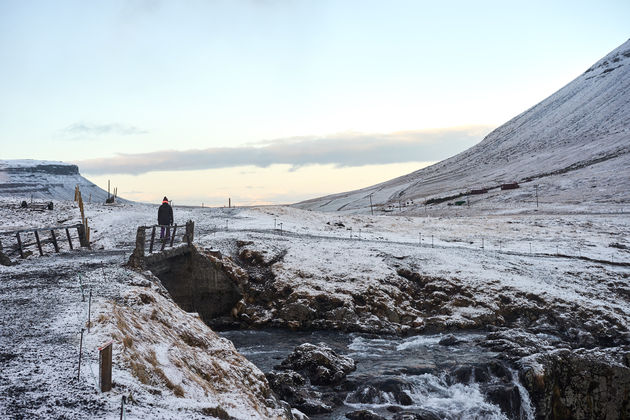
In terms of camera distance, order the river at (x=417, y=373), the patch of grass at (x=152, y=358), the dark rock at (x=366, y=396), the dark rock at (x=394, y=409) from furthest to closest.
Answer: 1. the dark rock at (x=366, y=396)
2. the river at (x=417, y=373)
3. the dark rock at (x=394, y=409)
4. the patch of grass at (x=152, y=358)

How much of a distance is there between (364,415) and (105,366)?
361 inches

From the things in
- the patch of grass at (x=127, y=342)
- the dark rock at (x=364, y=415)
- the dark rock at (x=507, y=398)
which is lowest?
the dark rock at (x=507, y=398)

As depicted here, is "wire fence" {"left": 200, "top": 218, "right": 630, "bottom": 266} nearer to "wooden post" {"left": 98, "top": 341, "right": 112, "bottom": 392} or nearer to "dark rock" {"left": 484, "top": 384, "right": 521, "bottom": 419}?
"dark rock" {"left": 484, "top": 384, "right": 521, "bottom": 419}

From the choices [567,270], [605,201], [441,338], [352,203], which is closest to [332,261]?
[441,338]

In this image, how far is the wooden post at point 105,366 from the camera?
26.1 feet

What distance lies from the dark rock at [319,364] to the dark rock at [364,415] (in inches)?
99.5

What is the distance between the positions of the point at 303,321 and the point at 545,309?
12.1 metres

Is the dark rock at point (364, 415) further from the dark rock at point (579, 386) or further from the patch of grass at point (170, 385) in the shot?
the patch of grass at point (170, 385)

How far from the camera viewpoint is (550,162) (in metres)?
123

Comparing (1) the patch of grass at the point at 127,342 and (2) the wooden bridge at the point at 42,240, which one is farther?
(2) the wooden bridge at the point at 42,240

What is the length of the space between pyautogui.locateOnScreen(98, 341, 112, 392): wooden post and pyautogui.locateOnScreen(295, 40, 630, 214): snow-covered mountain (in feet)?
250

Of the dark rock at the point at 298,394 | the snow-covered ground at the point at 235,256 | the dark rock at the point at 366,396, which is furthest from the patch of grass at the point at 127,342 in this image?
the dark rock at the point at 366,396

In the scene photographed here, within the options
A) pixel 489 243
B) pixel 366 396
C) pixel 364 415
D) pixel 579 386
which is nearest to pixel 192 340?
pixel 364 415

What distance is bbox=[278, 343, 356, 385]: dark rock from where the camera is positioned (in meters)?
17.8
